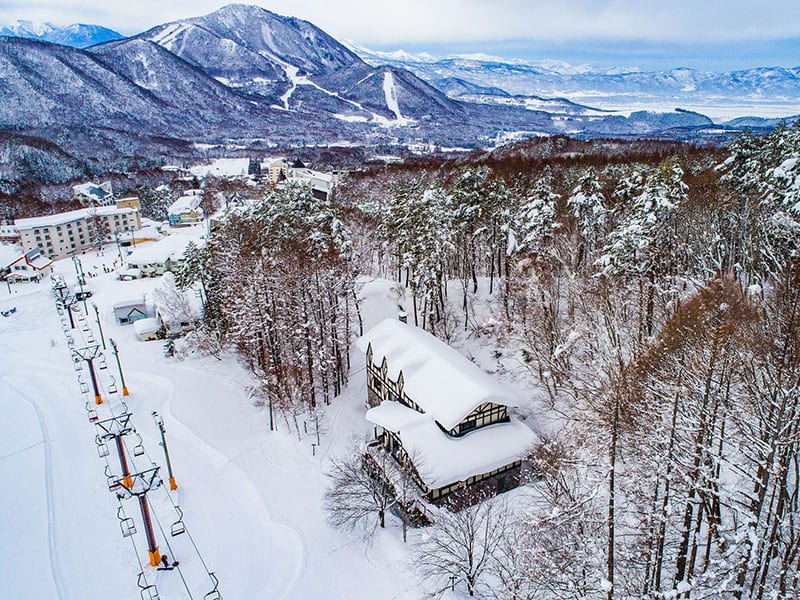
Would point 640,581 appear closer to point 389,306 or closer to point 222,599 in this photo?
point 222,599

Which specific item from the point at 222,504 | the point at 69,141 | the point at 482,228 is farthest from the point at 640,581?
the point at 69,141

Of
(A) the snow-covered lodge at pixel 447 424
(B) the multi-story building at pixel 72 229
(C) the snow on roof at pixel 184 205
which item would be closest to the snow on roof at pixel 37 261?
(B) the multi-story building at pixel 72 229

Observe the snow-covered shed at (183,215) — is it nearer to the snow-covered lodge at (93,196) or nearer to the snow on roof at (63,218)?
the snow on roof at (63,218)

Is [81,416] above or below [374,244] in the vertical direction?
below

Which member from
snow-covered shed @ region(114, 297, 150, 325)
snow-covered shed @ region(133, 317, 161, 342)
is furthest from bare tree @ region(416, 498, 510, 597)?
snow-covered shed @ region(114, 297, 150, 325)

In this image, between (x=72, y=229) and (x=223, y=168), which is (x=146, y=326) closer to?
(x=72, y=229)

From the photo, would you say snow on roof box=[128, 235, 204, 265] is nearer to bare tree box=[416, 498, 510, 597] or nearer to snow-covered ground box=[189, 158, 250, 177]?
bare tree box=[416, 498, 510, 597]
